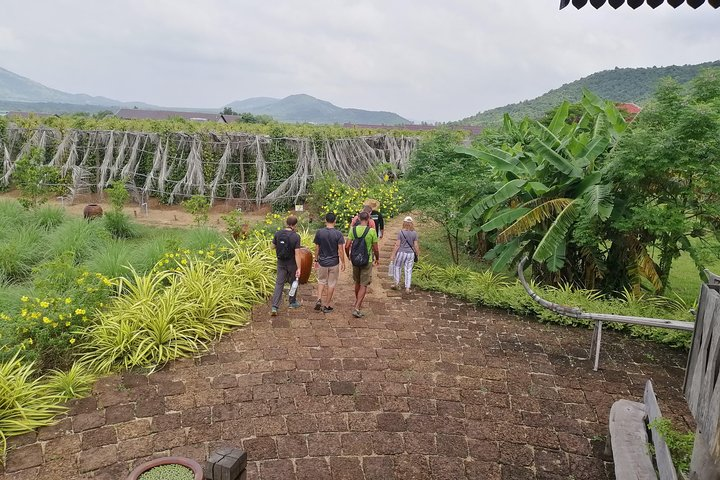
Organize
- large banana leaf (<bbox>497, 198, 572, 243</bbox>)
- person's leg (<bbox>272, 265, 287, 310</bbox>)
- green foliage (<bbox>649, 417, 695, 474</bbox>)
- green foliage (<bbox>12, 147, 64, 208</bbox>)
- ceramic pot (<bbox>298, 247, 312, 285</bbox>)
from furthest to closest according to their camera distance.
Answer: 1. green foliage (<bbox>12, 147, 64, 208</bbox>)
2. large banana leaf (<bbox>497, 198, 572, 243</bbox>)
3. ceramic pot (<bbox>298, 247, 312, 285</bbox>)
4. person's leg (<bbox>272, 265, 287, 310</bbox>)
5. green foliage (<bbox>649, 417, 695, 474</bbox>)

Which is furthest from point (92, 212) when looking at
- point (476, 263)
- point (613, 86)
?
point (613, 86)

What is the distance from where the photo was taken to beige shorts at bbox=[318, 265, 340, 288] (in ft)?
20.3

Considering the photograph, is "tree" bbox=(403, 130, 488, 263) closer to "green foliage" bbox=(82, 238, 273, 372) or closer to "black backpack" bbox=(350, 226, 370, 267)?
"black backpack" bbox=(350, 226, 370, 267)

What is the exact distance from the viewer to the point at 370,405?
4316 millimetres

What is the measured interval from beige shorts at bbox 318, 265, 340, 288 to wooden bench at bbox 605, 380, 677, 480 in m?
3.44

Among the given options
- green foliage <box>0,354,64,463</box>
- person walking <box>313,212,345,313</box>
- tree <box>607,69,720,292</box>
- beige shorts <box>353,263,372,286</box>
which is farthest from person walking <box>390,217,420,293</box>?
green foliage <box>0,354,64,463</box>

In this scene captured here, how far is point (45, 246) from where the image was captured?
26.5 feet

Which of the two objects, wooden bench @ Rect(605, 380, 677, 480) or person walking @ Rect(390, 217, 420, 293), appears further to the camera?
person walking @ Rect(390, 217, 420, 293)

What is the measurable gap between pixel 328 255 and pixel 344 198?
6.03m

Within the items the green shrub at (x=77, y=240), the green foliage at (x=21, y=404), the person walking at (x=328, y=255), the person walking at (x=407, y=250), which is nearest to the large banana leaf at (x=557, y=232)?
the person walking at (x=407, y=250)

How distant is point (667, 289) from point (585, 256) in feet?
4.44

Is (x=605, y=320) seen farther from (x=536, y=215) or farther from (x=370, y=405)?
(x=370, y=405)

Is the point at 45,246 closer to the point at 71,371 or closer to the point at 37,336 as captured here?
the point at 37,336

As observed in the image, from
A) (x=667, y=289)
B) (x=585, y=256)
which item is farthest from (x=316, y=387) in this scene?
(x=667, y=289)
